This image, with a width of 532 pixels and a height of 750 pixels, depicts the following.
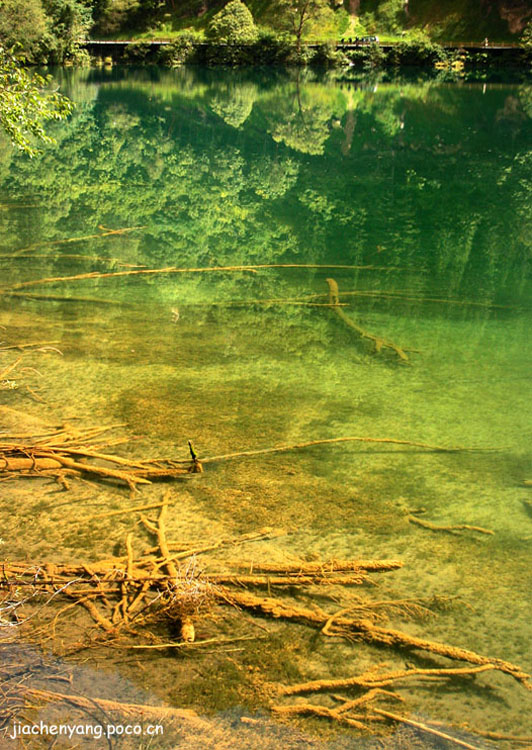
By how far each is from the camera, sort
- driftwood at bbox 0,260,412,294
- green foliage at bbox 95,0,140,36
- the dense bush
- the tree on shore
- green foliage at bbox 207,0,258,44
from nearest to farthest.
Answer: driftwood at bbox 0,260,412,294 < the dense bush < the tree on shore < green foliage at bbox 207,0,258,44 < green foliage at bbox 95,0,140,36

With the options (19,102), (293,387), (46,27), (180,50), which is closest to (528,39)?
(180,50)

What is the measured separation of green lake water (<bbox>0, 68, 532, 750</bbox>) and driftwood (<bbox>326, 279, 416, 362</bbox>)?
0.26 feet

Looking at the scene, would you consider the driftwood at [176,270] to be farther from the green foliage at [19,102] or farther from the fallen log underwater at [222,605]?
the fallen log underwater at [222,605]

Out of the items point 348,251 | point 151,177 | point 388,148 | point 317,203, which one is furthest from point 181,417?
point 388,148

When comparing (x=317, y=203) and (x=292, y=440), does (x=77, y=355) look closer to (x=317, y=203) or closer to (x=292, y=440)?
(x=292, y=440)

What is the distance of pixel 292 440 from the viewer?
6809 millimetres

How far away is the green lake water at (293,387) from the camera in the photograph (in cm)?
417

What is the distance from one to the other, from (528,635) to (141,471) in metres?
3.44

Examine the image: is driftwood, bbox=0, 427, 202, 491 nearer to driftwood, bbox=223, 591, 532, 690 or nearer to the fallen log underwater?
the fallen log underwater

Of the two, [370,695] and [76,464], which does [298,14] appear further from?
[370,695]

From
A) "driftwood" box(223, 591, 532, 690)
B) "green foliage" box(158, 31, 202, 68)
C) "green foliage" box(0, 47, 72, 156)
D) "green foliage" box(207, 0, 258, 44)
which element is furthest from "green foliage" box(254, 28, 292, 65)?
"driftwood" box(223, 591, 532, 690)

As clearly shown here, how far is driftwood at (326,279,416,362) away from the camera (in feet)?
30.0

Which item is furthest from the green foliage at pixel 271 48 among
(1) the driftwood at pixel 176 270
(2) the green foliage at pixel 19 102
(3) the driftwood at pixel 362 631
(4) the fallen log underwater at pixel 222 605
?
(3) the driftwood at pixel 362 631

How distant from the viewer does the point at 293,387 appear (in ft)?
26.3
